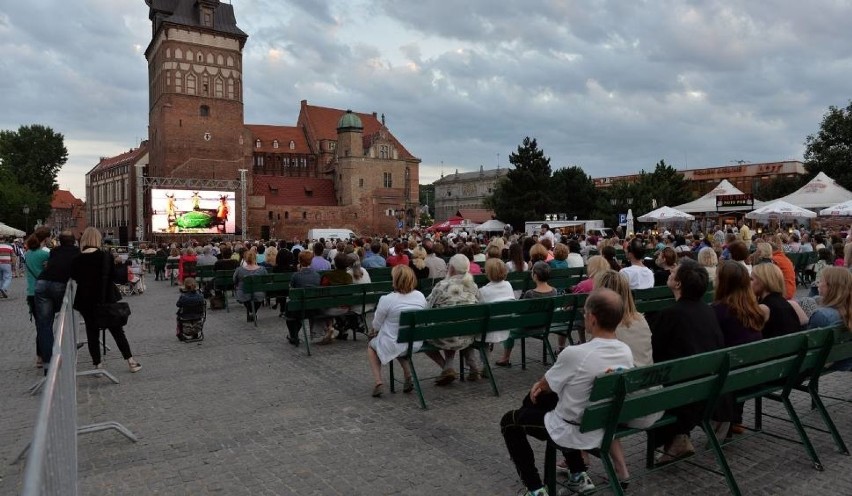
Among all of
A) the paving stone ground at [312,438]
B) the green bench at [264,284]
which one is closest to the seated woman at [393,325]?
the paving stone ground at [312,438]

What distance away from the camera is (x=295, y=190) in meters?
74.8

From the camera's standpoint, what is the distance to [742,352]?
4180mm

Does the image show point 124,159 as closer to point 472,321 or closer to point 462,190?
point 462,190

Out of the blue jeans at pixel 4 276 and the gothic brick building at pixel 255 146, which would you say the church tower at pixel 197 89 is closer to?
the gothic brick building at pixel 255 146

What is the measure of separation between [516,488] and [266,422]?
260cm

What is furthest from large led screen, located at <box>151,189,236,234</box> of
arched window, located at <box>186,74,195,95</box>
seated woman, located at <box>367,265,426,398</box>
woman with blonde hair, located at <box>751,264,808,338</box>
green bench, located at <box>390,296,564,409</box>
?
woman with blonde hair, located at <box>751,264,808,338</box>

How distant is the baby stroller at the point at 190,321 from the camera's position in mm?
10070

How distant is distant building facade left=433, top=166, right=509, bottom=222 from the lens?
128 m

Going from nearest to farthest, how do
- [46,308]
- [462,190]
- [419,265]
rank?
[46,308], [419,265], [462,190]

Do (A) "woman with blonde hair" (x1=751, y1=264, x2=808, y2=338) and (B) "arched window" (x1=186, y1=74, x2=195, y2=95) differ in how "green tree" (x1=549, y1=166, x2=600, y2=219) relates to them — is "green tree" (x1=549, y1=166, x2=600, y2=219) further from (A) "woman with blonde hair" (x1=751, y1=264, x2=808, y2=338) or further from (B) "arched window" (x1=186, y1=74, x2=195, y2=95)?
(A) "woman with blonde hair" (x1=751, y1=264, x2=808, y2=338)

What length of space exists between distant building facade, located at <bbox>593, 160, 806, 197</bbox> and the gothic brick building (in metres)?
28.4

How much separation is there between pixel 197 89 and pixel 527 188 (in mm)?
33280

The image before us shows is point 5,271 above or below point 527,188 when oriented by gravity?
below

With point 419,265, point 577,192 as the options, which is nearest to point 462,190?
point 577,192
